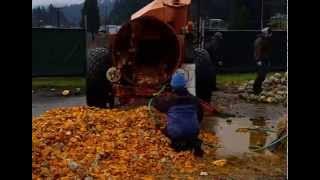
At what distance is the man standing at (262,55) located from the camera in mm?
3898

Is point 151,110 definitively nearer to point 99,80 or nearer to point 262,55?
point 99,80

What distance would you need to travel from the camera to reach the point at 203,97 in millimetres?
3963

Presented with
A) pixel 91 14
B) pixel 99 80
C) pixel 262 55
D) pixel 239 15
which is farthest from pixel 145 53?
pixel 262 55

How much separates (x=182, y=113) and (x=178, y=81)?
20 cm

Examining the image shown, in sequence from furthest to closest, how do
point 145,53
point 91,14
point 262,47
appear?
point 145,53
point 262,47
point 91,14

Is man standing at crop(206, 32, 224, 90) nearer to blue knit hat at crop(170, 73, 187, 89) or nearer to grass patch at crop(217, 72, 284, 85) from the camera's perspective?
grass patch at crop(217, 72, 284, 85)

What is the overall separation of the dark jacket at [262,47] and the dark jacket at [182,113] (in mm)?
Answer: 494

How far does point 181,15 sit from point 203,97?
2.07 ft

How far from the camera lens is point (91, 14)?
152 inches

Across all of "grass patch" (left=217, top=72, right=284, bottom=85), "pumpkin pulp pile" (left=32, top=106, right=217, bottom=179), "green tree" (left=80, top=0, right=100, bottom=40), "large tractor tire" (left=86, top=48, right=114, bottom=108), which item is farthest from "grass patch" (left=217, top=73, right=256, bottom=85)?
"green tree" (left=80, top=0, right=100, bottom=40)

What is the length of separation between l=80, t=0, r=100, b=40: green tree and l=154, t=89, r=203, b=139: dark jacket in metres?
0.64

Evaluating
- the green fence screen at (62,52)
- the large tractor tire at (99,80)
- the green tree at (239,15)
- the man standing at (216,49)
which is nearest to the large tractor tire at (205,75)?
the man standing at (216,49)

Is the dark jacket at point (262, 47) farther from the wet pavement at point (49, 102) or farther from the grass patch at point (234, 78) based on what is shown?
the wet pavement at point (49, 102)
